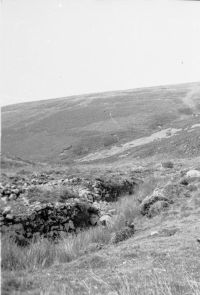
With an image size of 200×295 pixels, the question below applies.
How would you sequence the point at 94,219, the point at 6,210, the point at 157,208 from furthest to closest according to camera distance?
the point at 94,219
the point at 157,208
the point at 6,210

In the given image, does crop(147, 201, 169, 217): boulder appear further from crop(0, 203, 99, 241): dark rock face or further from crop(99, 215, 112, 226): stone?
crop(0, 203, 99, 241): dark rock face

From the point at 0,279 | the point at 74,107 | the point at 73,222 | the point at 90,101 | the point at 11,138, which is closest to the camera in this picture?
the point at 0,279

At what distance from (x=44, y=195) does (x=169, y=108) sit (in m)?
53.3

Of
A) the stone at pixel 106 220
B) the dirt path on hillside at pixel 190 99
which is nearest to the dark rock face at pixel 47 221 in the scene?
the stone at pixel 106 220

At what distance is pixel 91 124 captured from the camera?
2290 inches

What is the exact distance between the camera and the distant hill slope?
1849 inches

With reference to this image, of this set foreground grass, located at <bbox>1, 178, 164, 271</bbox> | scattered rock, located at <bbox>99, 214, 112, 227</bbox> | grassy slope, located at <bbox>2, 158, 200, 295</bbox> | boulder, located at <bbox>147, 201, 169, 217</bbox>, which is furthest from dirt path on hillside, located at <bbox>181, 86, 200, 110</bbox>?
grassy slope, located at <bbox>2, 158, 200, 295</bbox>

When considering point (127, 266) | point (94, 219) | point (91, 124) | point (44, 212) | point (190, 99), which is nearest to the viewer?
point (127, 266)

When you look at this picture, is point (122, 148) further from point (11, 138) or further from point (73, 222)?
point (73, 222)

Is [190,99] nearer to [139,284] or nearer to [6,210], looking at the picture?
[6,210]

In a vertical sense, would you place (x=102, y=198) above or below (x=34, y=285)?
below

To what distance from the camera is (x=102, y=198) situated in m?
14.8

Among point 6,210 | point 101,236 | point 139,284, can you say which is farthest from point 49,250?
point 6,210

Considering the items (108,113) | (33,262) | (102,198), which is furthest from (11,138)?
(33,262)
